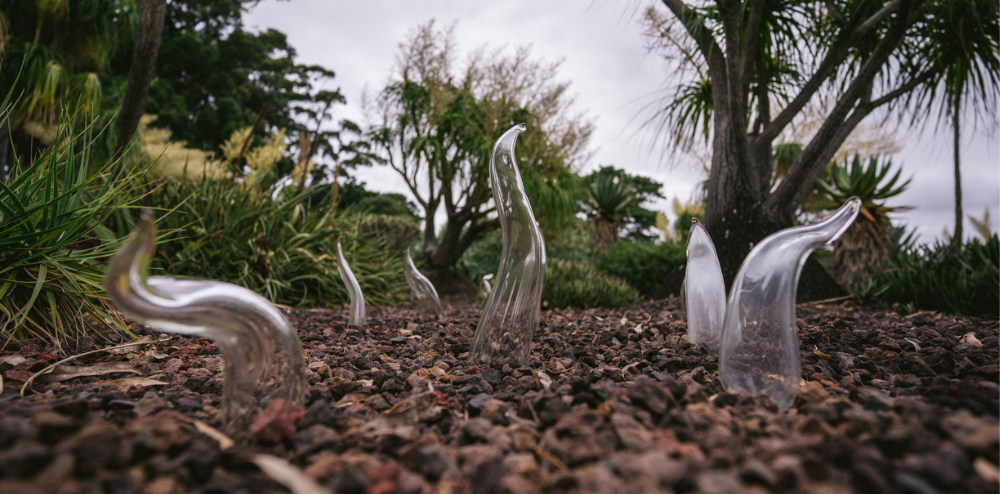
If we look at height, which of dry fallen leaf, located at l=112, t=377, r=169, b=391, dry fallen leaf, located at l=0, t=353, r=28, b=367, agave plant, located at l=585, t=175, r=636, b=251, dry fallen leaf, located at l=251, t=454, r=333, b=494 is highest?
agave plant, located at l=585, t=175, r=636, b=251

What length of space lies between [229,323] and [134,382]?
2.05 ft

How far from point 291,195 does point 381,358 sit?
4.37 m

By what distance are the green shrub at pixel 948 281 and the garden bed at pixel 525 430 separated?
2.14 meters

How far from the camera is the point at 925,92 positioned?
15.5 ft

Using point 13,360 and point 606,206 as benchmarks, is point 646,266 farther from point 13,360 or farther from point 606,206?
point 13,360

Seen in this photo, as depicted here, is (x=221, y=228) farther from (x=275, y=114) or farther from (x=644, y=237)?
(x=644, y=237)

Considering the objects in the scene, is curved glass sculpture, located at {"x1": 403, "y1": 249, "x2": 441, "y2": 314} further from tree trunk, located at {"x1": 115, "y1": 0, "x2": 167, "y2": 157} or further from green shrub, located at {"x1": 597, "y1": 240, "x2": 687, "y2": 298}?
green shrub, located at {"x1": 597, "y1": 240, "x2": 687, "y2": 298}

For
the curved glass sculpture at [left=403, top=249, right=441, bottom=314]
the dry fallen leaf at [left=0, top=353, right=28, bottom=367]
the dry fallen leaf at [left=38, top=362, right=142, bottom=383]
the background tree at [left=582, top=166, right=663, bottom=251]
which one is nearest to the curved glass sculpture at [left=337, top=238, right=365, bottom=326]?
the curved glass sculpture at [left=403, top=249, right=441, bottom=314]

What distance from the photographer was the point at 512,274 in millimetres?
1650

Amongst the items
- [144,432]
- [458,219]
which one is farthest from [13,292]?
[458,219]

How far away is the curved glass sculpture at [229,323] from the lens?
821 millimetres

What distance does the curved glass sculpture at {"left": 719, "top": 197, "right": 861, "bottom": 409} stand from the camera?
1.22 meters

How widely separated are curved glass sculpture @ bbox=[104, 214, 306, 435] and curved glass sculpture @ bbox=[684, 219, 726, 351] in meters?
1.47

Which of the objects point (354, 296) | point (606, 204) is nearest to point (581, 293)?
point (354, 296)
